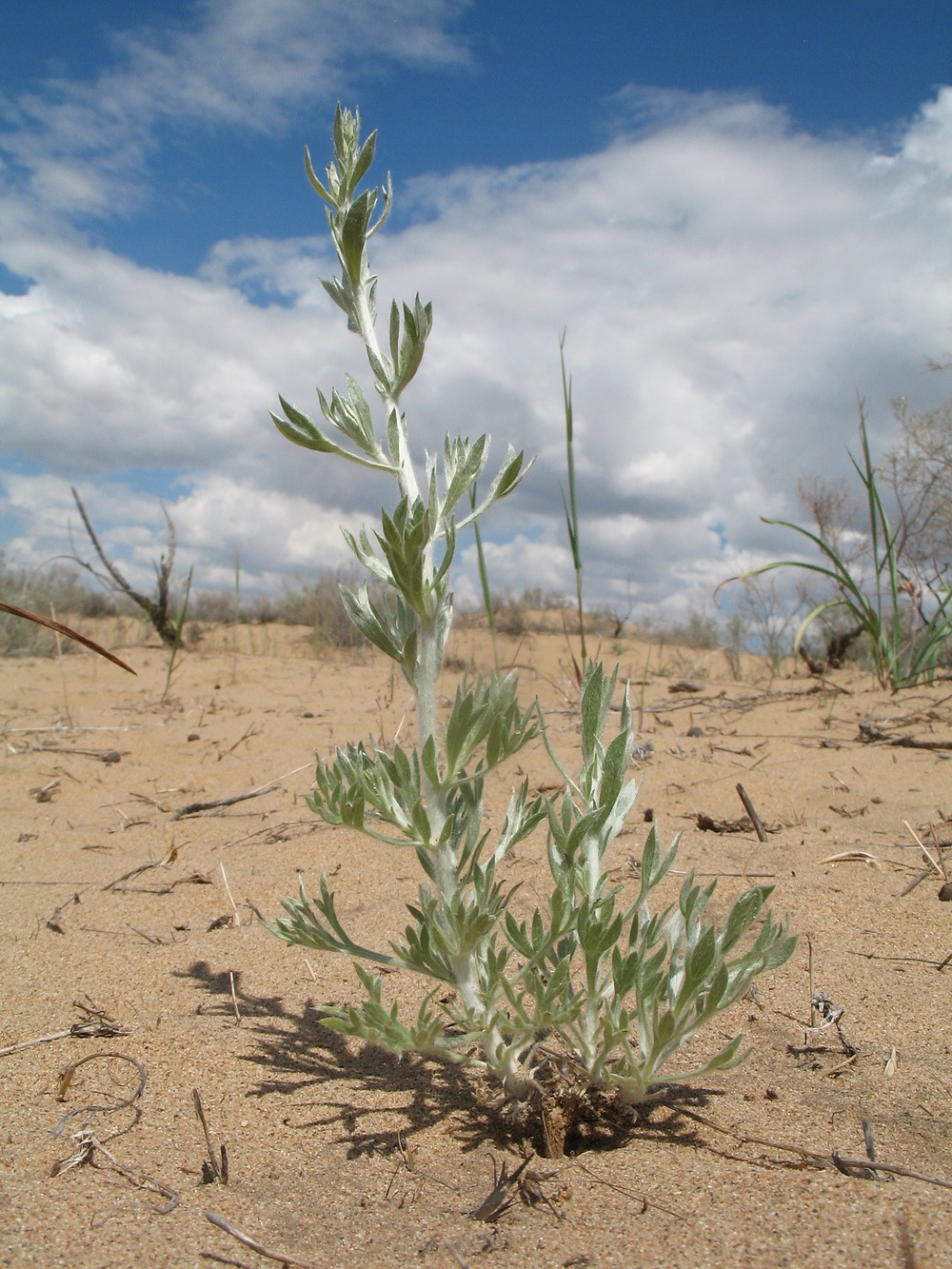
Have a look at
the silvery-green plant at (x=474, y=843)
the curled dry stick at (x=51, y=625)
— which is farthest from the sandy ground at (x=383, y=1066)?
the curled dry stick at (x=51, y=625)

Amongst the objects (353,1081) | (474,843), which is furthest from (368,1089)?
(474,843)

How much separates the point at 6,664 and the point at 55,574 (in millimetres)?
7628

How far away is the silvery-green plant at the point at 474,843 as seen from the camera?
147 centimetres

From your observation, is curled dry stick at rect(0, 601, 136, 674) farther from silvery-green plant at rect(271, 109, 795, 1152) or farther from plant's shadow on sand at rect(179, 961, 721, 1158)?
plant's shadow on sand at rect(179, 961, 721, 1158)

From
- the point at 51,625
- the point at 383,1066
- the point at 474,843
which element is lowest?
the point at 383,1066

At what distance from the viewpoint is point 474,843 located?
5.56 feet

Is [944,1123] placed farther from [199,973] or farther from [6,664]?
[6,664]

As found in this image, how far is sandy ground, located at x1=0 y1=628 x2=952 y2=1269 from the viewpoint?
128 cm

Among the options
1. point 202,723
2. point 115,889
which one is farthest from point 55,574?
point 115,889

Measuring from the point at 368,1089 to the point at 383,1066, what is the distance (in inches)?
5.1

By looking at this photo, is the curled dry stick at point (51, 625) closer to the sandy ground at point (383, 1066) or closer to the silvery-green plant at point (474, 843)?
the silvery-green plant at point (474, 843)

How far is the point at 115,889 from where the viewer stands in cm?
291

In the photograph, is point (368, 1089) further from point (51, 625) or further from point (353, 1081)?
point (51, 625)

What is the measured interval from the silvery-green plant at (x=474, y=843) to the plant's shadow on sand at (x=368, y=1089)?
111mm
